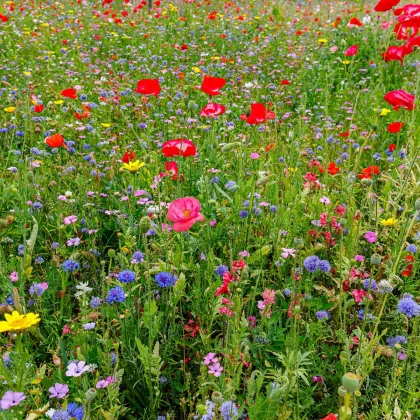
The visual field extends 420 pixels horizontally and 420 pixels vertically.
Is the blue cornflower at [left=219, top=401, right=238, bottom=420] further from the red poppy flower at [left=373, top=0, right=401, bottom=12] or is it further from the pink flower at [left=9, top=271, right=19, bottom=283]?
the red poppy flower at [left=373, top=0, right=401, bottom=12]

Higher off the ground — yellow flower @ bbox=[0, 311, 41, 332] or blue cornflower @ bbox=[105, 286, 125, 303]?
yellow flower @ bbox=[0, 311, 41, 332]

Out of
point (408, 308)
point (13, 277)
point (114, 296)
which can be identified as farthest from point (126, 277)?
point (408, 308)

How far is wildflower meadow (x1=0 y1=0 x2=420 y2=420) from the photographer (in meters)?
1.33

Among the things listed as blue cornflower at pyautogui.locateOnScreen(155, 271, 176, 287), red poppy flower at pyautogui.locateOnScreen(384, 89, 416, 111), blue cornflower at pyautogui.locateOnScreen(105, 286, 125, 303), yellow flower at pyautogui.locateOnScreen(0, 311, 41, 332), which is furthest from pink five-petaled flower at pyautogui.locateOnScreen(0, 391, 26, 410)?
red poppy flower at pyautogui.locateOnScreen(384, 89, 416, 111)

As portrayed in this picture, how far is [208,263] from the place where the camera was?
5.41 ft

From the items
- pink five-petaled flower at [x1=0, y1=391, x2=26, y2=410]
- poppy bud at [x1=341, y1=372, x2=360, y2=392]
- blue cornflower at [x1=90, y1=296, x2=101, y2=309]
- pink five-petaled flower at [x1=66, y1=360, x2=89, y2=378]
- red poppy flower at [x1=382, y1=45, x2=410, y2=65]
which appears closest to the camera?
poppy bud at [x1=341, y1=372, x2=360, y2=392]

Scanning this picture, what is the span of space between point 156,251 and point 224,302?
1.45 feet

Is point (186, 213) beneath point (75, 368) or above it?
above

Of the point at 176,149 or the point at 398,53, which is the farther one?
the point at 398,53

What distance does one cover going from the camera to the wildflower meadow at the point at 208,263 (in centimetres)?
133

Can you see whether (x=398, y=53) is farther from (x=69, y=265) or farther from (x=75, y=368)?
(x=75, y=368)

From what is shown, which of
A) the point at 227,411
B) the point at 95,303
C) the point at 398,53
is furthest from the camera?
the point at 398,53

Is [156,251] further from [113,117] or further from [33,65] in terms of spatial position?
[33,65]

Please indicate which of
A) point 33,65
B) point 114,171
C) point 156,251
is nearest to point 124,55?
point 33,65
